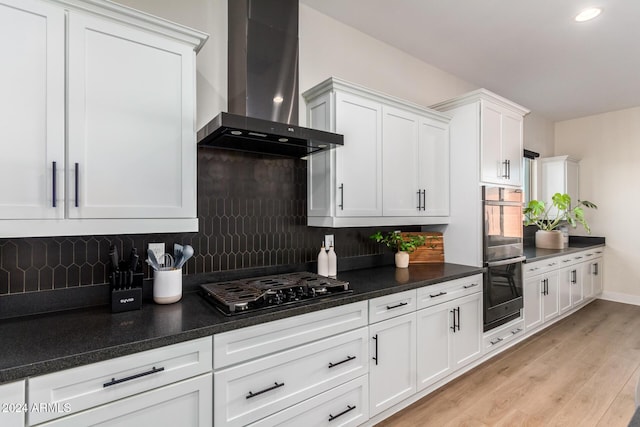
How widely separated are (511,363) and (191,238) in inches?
116

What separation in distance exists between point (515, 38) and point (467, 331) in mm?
2574

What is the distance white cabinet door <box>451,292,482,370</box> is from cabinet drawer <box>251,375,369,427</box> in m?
0.97

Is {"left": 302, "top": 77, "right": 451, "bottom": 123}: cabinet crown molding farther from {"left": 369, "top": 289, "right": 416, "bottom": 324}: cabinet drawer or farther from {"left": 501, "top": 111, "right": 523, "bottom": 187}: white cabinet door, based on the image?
{"left": 369, "top": 289, "right": 416, "bottom": 324}: cabinet drawer

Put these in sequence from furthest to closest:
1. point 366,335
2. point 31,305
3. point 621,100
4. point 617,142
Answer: point 617,142, point 621,100, point 366,335, point 31,305

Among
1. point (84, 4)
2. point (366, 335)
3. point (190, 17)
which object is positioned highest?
point (190, 17)

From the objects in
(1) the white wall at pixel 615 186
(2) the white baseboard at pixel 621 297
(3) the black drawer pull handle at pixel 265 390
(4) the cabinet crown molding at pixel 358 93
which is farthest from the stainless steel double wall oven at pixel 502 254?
(2) the white baseboard at pixel 621 297

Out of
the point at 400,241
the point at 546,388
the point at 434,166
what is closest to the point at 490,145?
the point at 434,166

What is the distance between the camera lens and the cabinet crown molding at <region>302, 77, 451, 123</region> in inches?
87.5

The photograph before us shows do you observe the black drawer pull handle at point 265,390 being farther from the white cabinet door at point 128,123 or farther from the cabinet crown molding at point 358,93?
the cabinet crown molding at point 358,93

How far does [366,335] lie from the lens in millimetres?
1938

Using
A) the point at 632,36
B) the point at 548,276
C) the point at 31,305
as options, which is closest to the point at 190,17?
the point at 31,305

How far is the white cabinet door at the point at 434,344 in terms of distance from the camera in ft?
7.43

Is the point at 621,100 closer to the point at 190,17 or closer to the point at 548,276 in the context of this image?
the point at 548,276

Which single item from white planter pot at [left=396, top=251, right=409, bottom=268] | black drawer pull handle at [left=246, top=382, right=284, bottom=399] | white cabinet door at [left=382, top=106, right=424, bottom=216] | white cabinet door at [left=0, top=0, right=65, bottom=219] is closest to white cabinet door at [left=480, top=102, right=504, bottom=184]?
white cabinet door at [left=382, top=106, right=424, bottom=216]
